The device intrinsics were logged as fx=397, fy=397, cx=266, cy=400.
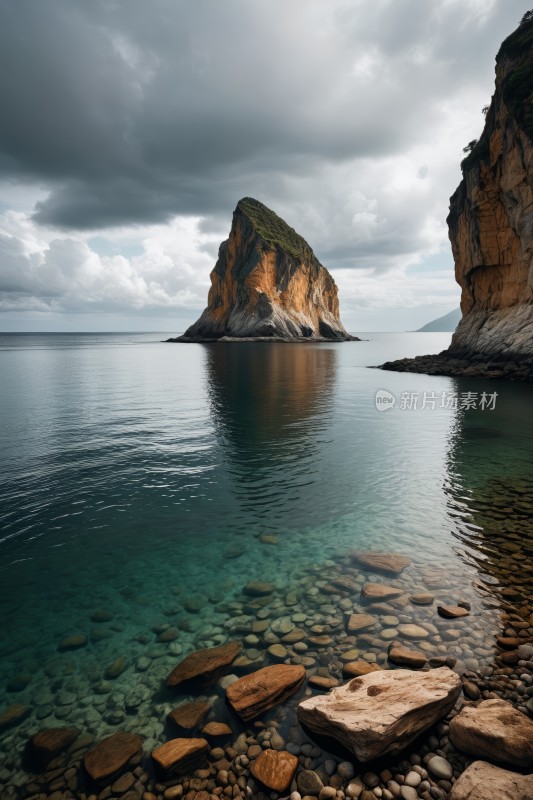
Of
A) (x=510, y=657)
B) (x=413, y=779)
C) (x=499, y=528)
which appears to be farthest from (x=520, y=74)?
(x=413, y=779)

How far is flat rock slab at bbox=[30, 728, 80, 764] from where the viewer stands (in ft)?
17.2

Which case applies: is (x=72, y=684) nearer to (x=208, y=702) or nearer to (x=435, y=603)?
(x=208, y=702)

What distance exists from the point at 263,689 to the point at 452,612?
3.99 m

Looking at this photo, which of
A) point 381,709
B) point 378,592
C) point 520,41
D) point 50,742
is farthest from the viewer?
point 520,41

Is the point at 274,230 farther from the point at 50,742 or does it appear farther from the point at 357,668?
the point at 50,742

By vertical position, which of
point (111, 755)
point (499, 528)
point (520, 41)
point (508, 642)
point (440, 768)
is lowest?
point (111, 755)

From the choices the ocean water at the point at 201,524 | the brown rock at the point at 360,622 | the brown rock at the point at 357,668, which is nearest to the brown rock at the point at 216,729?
the ocean water at the point at 201,524

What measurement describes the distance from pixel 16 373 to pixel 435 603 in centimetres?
6334

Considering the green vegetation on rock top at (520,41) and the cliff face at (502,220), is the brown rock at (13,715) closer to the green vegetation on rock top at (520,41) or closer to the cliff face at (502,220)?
the cliff face at (502,220)

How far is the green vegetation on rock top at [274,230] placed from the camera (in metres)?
147

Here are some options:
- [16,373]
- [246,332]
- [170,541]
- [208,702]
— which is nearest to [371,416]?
[170,541]

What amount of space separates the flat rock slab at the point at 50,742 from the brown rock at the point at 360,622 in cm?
461

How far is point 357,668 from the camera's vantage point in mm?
6301

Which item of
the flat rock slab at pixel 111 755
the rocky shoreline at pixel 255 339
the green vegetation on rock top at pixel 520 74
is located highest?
the green vegetation on rock top at pixel 520 74
